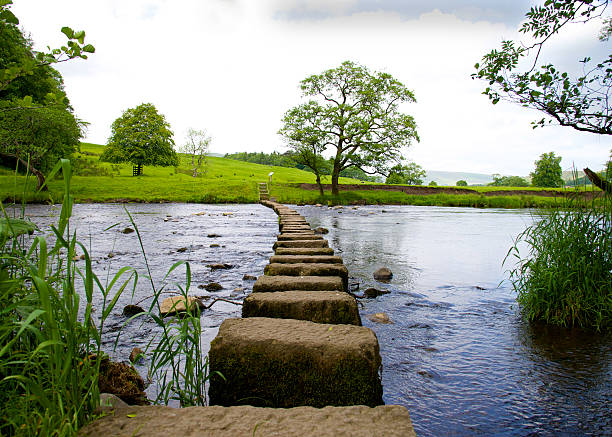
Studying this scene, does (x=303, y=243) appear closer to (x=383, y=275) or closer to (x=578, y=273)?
(x=383, y=275)

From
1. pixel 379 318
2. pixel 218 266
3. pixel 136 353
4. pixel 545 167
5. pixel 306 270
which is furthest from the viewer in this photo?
pixel 545 167

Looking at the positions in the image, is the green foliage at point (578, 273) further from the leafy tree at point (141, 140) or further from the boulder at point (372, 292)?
the leafy tree at point (141, 140)

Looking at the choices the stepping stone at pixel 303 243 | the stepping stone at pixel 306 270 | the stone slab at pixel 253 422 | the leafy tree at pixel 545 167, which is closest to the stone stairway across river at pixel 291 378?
the stone slab at pixel 253 422

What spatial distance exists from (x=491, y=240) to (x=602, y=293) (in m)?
7.46

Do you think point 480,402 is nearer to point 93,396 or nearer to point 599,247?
point 93,396

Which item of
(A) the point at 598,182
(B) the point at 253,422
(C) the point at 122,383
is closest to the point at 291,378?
(B) the point at 253,422

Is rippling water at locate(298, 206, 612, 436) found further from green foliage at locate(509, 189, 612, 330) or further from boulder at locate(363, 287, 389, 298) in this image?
green foliage at locate(509, 189, 612, 330)

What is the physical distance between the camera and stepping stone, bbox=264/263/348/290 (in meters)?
3.83

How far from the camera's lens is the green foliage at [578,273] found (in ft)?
14.0

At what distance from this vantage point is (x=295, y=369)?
6.90 ft

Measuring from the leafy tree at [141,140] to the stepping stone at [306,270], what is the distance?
167 feet

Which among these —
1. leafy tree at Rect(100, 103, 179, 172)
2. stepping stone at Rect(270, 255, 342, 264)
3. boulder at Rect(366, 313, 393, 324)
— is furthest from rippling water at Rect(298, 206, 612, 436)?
leafy tree at Rect(100, 103, 179, 172)

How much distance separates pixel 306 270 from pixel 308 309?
105cm

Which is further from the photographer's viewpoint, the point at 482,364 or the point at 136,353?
the point at 482,364
